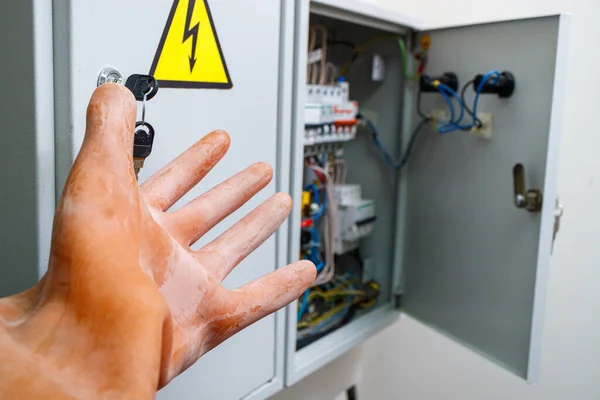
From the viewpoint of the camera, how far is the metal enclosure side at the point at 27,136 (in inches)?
22.5

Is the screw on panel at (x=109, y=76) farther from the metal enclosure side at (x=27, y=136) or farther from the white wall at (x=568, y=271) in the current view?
the white wall at (x=568, y=271)

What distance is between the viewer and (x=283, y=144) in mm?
903

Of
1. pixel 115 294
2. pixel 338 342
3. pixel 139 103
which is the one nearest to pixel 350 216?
pixel 338 342

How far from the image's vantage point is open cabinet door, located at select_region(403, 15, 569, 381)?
1.00 m

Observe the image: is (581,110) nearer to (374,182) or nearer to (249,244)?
(374,182)

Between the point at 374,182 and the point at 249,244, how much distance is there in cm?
96

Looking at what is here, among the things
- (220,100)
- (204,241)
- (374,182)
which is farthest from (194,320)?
(374,182)

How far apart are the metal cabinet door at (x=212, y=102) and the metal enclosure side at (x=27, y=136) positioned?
14 mm

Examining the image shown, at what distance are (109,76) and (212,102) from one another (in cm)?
18

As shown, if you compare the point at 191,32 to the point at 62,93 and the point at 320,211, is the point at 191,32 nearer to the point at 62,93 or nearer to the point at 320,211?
the point at 62,93

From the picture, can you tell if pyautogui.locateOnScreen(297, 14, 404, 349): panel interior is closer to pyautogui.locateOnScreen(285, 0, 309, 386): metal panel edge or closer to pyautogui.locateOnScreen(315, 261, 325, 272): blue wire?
pyautogui.locateOnScreen(315, 261, 325, 272): blue wire

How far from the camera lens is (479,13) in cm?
163

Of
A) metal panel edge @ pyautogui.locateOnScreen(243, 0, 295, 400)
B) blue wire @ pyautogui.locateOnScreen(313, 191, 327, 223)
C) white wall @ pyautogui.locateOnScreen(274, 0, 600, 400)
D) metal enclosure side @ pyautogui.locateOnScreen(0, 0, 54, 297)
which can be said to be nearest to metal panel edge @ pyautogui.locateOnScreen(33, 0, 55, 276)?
metal enclosure side @ pyautogui.locateOnScreen(0, 0, 54, 297)

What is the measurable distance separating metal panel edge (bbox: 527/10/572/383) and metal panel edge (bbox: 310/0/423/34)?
0.39 metres
